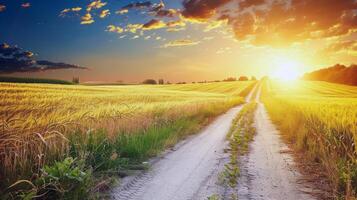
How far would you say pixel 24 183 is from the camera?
19.2 ft

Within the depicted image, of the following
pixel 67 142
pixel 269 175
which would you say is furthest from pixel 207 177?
pixel 67 142

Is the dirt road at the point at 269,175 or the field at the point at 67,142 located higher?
the field at the point at 67,142

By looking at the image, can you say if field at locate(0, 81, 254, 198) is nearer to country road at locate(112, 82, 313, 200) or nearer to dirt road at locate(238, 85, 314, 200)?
country road at locate(112, 82, 313, 200)

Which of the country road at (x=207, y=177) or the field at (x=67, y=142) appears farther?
the country road at (x=207, y=177)

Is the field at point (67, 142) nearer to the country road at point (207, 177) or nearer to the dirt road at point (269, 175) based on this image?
the country road at point (207, 177)

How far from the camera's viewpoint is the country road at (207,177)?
6996 mm

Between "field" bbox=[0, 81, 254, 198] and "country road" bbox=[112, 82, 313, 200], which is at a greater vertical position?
"field" bbox=[0, 81, 254, 198]

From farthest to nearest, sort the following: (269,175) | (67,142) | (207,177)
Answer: (269,175)
(207,177)
(67,142)

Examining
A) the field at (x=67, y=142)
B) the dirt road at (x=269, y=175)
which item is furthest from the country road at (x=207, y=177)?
the field at (x=67, y=142)

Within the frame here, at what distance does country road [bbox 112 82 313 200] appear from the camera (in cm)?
700

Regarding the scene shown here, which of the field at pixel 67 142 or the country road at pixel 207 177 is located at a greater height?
the field at pixel 67 142

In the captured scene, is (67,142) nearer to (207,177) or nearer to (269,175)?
(207,177)

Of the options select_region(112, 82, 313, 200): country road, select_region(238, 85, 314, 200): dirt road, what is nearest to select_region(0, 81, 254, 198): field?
select_region(112, 82, 313, 200): country road

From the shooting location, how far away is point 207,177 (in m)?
8.22
